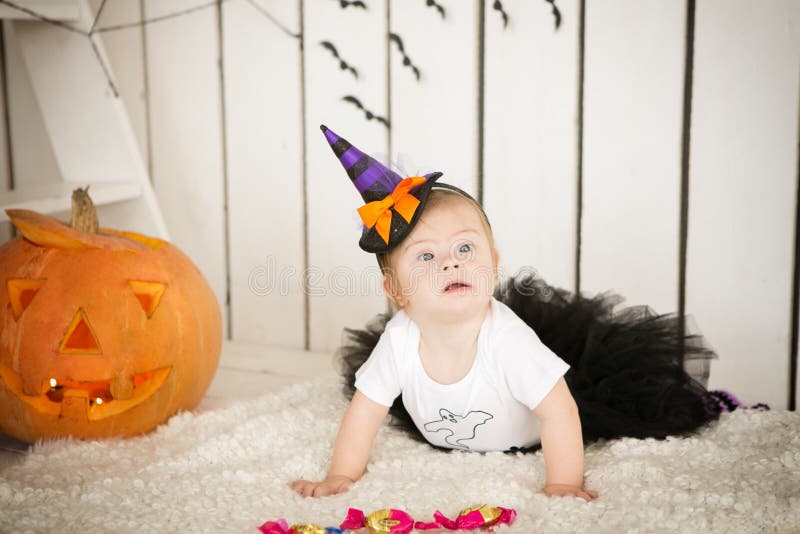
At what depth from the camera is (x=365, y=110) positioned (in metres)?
1.74

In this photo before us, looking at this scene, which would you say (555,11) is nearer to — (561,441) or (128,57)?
(561,441)

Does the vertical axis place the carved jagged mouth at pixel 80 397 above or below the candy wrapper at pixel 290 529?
above

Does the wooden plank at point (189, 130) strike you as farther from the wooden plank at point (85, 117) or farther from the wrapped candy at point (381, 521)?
the wrapped candy at point (381, 521)

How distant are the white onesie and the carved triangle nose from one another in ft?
1.38

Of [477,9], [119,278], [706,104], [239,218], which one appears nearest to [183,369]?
[119,278]

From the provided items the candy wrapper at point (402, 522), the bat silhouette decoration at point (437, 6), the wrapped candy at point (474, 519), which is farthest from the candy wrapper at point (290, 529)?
the bat silhouette decoration at point (437, 6)

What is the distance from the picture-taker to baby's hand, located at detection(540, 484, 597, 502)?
103cm

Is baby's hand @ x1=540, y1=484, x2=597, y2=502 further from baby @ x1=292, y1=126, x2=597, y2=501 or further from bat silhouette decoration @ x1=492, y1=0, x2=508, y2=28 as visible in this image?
bat silhouette decoration @ x1=492, y1=0, x2=508, y2=28

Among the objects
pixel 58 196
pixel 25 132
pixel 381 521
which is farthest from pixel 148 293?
pixel 25 132

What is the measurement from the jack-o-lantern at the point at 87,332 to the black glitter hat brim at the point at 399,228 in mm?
414

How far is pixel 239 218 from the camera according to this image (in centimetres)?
193

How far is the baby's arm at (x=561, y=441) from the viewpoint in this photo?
1060 millimetres

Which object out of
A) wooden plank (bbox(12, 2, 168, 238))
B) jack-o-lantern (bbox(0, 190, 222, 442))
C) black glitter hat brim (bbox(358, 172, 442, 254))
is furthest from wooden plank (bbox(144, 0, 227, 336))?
black glitter hat brim (bbox(358, 172, 442, 254))

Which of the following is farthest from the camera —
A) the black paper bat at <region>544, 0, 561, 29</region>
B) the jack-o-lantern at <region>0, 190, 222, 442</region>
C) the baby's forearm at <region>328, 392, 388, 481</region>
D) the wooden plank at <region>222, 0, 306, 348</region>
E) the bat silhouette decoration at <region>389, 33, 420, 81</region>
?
the wooden plank at <region>222, 0, 306, 348</region>
